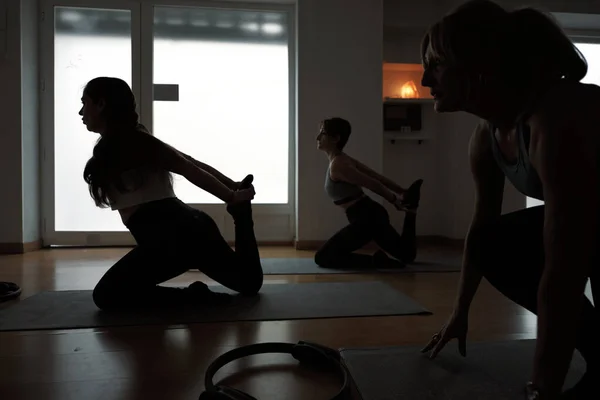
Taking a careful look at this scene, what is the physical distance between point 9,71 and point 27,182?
87 cm

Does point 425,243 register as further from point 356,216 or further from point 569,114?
point 569,114

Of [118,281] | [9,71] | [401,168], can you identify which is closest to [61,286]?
[118,281]

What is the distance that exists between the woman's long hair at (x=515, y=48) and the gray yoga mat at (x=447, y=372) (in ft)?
2.25

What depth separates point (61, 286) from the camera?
250cm

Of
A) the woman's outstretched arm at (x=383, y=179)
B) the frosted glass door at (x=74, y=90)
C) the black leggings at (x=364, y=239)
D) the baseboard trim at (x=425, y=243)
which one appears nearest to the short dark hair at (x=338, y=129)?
the woman's outstretched arm at (x=383, y=179)

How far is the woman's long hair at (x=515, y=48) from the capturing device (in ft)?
2.86

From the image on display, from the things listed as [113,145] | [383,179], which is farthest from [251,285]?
[383,179]

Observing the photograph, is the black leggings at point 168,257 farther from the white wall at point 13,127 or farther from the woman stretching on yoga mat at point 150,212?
the white wall at point 13,127

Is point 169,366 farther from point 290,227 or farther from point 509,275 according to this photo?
point 290,227

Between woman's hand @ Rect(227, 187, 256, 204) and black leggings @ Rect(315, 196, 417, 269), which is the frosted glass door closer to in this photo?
black leggings @ Rect(315, 196, 417, 269)

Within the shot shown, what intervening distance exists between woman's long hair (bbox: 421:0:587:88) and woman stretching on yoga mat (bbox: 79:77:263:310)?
129 cm

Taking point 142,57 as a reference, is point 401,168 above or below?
below

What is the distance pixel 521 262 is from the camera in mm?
1065

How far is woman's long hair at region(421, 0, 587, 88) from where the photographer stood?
872 mm
